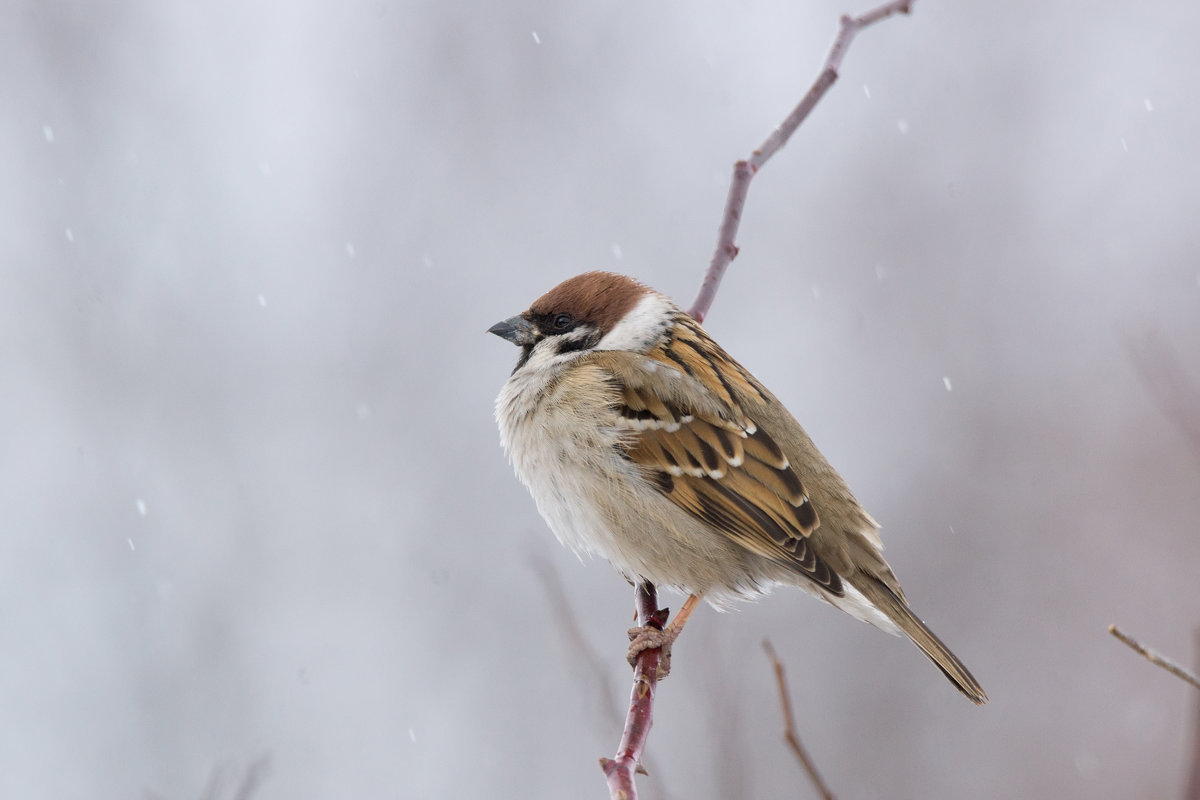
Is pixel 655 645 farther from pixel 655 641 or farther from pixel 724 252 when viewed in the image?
pixel 724 252

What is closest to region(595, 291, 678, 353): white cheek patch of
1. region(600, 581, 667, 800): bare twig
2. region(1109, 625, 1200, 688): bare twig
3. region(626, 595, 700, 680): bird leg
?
region(600, 581, 667, 800): bare twig

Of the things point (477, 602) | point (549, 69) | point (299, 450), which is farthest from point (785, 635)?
point (549, 69)

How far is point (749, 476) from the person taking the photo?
10.2ft

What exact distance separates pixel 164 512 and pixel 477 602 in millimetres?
2017

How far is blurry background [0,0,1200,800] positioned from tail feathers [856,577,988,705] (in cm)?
244

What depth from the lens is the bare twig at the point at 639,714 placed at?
5.61ft

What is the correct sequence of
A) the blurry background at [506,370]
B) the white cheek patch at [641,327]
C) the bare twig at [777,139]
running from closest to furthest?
1. the bare twig at [777,139]
2. the white cheek patch at [641,327]
3. the blurry background at [506,370]

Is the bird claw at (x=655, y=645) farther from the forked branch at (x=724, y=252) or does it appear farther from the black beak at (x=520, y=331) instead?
the black beak at (x=520, y=331)

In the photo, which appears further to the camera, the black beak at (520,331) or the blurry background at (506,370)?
the blurry background at (506,370)

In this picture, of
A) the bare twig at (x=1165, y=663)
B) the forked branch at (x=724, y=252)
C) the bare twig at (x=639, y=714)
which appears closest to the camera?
the bare twig at (x=1165, y=663)

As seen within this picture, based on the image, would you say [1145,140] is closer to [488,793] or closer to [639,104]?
[639,104]

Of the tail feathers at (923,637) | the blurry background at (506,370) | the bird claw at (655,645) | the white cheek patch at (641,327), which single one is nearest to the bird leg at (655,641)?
the bird claw at (655,645)

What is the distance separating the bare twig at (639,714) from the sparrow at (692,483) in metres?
0.08

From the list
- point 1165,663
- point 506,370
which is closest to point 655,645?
point 1165,663
